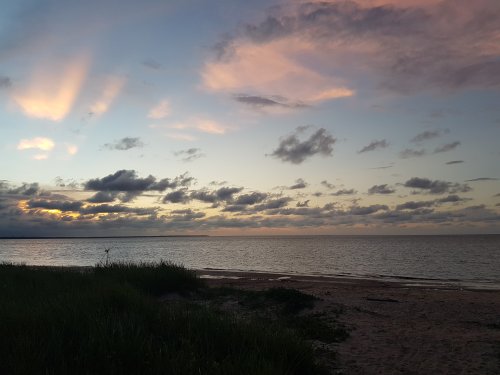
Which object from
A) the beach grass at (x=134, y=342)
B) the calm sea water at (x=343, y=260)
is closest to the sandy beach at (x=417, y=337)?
the beach grass at (x=134, y=342)

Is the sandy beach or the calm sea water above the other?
the sandy beach

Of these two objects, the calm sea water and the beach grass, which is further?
the calm sea water

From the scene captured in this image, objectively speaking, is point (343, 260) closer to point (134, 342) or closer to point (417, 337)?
point (417, 337)

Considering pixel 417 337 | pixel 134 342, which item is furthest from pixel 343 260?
pixel 134 342

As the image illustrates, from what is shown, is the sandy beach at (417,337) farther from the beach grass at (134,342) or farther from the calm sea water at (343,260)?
the calm sea water at (343,260)

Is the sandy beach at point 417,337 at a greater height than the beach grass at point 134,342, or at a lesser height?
lesser

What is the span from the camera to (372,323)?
1314cm

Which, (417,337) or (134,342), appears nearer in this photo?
(134,342)

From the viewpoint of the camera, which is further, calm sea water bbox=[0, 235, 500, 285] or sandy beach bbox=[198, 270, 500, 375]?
calm sea water bbox=[0, 235, 500, 285]

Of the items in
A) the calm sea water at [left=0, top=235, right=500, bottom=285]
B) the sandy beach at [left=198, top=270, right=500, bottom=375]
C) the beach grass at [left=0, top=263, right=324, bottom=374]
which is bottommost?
the calm sea water at [left=0, top=235, right=500, bottom=285]

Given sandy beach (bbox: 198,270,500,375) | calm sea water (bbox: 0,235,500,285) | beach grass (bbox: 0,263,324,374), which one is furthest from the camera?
calm sea water (bbox: 0,235,500,285)

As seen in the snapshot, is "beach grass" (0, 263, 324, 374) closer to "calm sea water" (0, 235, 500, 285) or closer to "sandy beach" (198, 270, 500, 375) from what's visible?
"sandy beach" (198, 270, 500, 375)

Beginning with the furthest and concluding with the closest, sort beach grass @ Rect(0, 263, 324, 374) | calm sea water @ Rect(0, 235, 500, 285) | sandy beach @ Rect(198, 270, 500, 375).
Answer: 1. calm sea water @ Rect(0, 235, 500, 285)
2. sandy beach @ Rect(198, 270, 500, 375)
3. beach grass @ Rect(0, 263, 324, 374)

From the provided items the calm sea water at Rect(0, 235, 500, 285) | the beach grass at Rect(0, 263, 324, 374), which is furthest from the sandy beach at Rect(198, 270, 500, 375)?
the calm sea water at Rect(0, 235, 500, 285)
